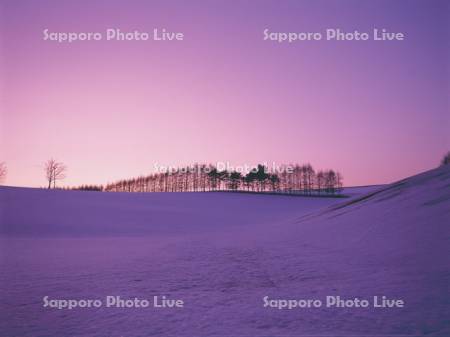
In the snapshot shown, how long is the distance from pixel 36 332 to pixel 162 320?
72.7 inches

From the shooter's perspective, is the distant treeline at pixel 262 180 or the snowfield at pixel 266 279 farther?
the distant treeline at pixel 262 180

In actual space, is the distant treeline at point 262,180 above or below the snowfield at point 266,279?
above

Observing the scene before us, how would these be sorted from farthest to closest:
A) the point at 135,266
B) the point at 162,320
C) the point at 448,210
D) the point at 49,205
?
the point at 49,205 → the point at 448,210 → the point at 135,266 → the point at 162,320

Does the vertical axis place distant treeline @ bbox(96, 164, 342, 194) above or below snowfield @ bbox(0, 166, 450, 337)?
above

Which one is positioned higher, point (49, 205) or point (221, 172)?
point (221, 172)

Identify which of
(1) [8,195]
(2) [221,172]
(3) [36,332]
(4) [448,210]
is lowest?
(3) [36,332]

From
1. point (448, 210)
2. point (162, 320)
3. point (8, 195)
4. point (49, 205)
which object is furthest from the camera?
point (8, 195)

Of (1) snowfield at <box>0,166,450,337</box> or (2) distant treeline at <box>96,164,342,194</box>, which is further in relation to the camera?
(2) distant treeline at <box>96,164,342,194</box>

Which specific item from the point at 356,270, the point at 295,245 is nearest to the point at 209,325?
the point at 356,270

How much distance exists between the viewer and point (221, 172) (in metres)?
98.2

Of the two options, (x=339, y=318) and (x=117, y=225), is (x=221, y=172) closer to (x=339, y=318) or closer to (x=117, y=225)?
(x=117, y=225)

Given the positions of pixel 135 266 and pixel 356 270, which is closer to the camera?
pixel 356 270

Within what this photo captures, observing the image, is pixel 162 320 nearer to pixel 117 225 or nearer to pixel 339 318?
pixel 339 318

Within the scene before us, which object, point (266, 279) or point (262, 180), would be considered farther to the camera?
point (262, 180)
